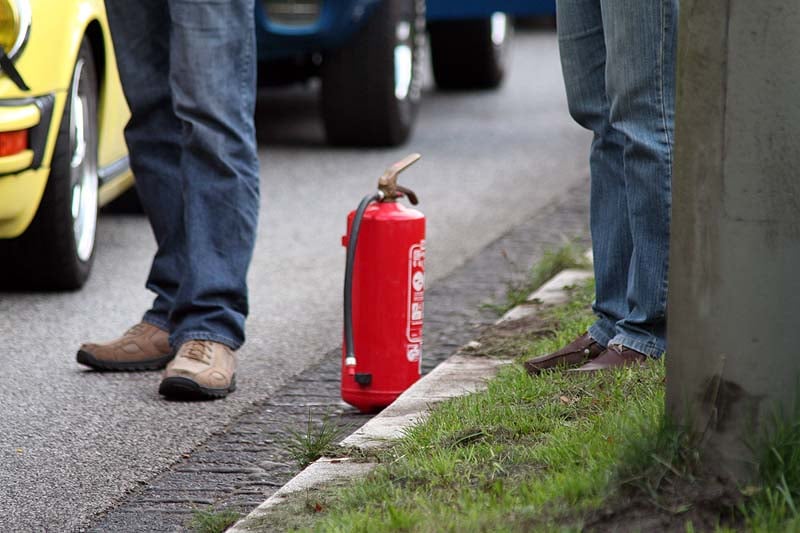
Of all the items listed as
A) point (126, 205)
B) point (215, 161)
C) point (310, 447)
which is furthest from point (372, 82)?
point (310, 447)

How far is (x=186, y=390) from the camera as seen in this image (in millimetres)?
3355

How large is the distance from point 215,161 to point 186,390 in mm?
537

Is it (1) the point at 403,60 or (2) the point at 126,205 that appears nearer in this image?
(2) the point at 126,205

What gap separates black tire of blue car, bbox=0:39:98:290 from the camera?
4223mm

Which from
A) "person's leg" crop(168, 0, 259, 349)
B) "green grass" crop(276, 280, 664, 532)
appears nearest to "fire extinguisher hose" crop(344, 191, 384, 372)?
"green grass" crop(276, 280, 664, 532)

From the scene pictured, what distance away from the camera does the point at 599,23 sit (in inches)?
120

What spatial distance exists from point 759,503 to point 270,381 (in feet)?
5.86

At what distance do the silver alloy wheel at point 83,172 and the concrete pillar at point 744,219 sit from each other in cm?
264

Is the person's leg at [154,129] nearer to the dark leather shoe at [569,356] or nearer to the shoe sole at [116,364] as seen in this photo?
the shoe sole at [116,364]

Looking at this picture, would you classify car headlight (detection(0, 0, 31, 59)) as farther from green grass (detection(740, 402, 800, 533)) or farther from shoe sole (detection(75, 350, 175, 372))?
green grass (detection(740, 402, 800, 533))

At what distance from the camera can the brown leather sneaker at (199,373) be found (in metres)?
3.35

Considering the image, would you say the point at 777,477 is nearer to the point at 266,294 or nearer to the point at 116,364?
the point at 116,364

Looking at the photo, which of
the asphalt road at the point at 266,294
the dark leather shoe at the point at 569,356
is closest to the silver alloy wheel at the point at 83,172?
the asphalt road at the point at 266,294

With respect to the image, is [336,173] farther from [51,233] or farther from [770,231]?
[770,231]
